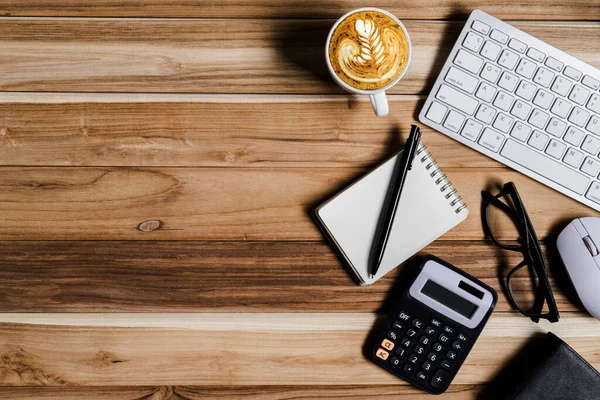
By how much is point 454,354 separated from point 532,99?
13.1 inches

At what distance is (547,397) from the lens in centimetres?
66

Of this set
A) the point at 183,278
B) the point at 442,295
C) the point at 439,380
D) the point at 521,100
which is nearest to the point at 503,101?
the point at 521,100

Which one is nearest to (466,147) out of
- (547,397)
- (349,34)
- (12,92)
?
(349,34)

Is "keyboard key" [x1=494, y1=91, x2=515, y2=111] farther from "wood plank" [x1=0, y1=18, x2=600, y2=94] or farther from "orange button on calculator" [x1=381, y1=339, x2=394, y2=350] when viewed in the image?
"orange button on calculator" [x1=381, y1=339, x2=394, y2=350]

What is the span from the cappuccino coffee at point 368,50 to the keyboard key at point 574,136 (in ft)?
0.74

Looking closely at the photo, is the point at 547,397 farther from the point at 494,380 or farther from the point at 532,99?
the point at 532,99

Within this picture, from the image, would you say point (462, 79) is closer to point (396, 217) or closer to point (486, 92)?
point (486, 92)

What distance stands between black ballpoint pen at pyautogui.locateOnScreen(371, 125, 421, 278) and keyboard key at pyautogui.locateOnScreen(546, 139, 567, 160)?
0.54ft

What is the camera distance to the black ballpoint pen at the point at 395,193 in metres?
0.64

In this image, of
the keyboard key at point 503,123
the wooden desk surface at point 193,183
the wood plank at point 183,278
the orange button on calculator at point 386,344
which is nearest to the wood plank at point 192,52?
the wooden desk surface at point 193,183

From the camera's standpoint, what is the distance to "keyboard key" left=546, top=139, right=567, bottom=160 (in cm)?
65

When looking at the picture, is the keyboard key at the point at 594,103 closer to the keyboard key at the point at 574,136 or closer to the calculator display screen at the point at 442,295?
the keyboard key at the point at 574,136

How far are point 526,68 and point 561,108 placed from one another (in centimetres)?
7

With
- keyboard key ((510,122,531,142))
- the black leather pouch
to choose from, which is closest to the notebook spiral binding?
keyboard key ((510,122,531,142))
